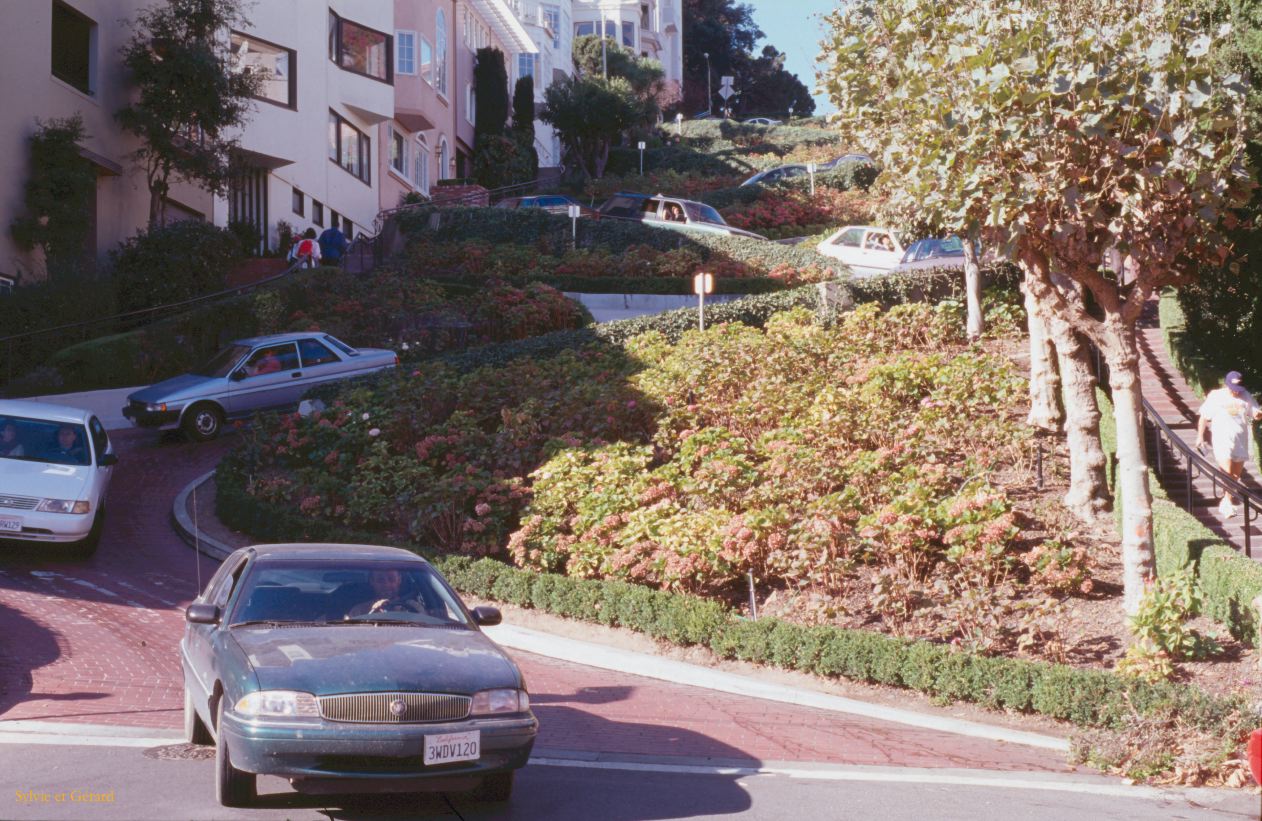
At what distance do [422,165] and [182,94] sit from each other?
2139cm

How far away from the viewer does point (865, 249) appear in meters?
33.0

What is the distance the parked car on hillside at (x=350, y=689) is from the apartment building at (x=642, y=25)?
83037 millimetres

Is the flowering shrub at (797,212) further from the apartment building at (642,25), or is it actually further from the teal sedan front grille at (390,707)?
the apartment building at (642,25)

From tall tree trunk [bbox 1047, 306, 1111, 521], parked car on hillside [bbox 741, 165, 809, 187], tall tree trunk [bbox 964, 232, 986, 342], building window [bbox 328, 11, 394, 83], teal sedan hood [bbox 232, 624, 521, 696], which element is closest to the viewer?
teal sedan hood [bbox 232, 624, 521, 696]

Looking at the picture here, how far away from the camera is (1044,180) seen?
467 inches

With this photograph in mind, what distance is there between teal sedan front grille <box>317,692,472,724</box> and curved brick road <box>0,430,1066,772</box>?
259cm

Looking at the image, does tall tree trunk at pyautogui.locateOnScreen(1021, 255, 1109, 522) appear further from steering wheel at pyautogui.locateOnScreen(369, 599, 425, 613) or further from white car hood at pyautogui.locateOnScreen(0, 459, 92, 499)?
white car hood at pyautogui.locateOnScreen(0, 459, 92, 499)

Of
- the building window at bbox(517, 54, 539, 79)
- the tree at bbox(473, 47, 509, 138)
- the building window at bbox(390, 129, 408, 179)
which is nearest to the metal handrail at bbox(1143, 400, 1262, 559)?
the building window at bbox(390, 129, 408, 179)

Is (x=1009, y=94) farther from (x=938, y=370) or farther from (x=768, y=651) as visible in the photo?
(x=938, y=370)

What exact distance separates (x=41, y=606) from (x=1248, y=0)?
53.6ft

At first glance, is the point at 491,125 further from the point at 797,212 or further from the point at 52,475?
the point at 52,475

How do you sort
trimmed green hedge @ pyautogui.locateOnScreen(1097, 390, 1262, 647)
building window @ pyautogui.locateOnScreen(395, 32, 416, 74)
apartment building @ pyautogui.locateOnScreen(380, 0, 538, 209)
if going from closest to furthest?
1. trimmed green hedge @ pyautogui.locateOnScreen(1097, 390, 1262, 647)
2. building window @ pyautogui.locateOnScreen(395, 32, 416, 74)
3. apartment building @ pyautogui.locateOnScreen(380, 0, 538, 209)

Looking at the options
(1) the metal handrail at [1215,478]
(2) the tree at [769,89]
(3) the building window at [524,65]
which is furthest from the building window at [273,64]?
(2) the tree at [769,89]

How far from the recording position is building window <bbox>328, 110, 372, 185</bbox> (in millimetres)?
41344
